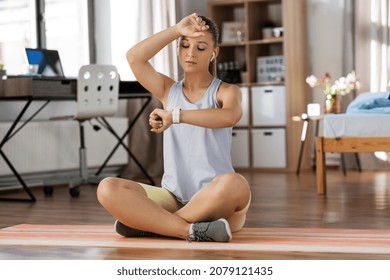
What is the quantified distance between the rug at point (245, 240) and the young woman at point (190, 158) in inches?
2.7

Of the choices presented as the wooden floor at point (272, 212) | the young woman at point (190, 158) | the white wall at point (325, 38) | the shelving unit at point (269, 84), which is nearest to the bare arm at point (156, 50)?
the young woman at point (190, 158)

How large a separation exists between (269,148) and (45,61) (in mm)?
2452

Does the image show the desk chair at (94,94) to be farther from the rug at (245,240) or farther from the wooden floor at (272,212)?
the rug at (245,240)

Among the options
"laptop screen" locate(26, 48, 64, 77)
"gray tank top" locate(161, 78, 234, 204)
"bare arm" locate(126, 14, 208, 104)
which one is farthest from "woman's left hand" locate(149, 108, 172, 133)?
"laptop screen" locate(26, 48, 64, 77)

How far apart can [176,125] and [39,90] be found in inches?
92.0

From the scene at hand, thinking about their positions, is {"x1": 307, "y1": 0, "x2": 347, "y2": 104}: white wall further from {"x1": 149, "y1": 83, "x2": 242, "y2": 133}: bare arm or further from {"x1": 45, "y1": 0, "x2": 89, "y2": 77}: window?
{"x1": 149, "y1": 83, "x2": 242, "y2": 133}: bare arm

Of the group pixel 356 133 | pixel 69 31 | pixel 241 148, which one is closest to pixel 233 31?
pixel 241 148

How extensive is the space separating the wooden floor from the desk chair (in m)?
0.11

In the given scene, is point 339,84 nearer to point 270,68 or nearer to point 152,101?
point 270,68

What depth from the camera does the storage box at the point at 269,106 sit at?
7.43 metres

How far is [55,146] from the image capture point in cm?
631

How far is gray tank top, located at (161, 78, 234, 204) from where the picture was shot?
9.82 ft
